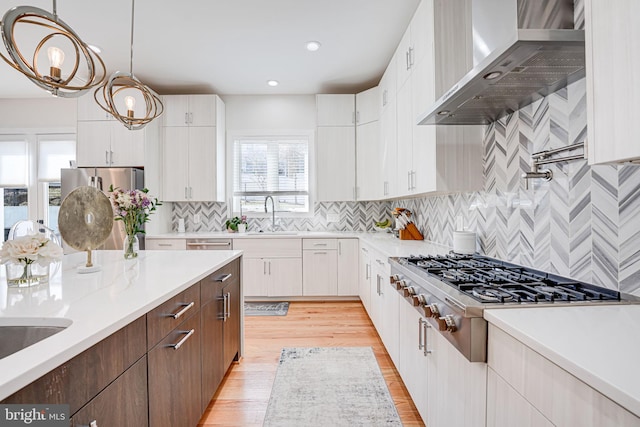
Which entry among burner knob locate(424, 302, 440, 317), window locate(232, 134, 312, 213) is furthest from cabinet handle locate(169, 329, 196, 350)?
window locate(232, 134, 312, 213)

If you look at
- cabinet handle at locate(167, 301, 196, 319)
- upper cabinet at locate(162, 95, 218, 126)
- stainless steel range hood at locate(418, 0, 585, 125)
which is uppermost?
upper cabinet at locate(162, 95, 218, 126)

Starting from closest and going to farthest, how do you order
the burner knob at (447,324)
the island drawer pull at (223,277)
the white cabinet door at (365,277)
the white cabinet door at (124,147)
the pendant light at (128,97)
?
the burner knob at (447,324) → the pendant light at (128,97) → the island drawer pull at (223,277) → the white cabinet door at (365,277) → the white cabinet door at (124,147)

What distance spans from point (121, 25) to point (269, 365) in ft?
10.5

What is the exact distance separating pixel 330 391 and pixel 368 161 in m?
2.75

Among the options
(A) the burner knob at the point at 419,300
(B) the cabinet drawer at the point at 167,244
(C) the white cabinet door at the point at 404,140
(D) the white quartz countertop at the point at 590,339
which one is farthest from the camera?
(B) the cabinet drawer at the point at 167,244

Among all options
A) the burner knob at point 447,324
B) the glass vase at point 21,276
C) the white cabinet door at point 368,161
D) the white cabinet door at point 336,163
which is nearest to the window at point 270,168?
the white cabinet door at point 336,163

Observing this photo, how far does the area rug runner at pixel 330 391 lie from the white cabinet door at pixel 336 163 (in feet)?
6.95

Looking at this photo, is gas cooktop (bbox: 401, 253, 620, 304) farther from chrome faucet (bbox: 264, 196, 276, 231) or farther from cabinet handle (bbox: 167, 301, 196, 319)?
chrome faucet (bbox: 264, 196, 276, 231)

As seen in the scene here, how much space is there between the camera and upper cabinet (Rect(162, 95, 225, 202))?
14.0 feet

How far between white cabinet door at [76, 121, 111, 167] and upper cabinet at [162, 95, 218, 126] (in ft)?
2.33

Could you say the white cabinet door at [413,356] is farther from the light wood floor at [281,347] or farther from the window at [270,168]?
the window at [270,168]

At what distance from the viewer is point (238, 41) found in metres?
3.22

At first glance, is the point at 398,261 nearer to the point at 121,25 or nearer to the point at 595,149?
the point at 595,149

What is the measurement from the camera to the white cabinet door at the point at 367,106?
13.3 feet
